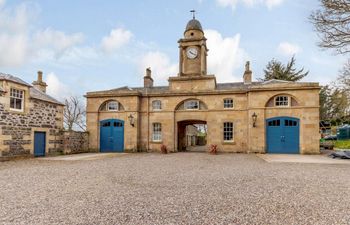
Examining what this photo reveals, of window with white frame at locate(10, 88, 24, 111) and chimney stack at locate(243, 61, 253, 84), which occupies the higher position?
chimney stack at locate(243, 61, 253, 84)

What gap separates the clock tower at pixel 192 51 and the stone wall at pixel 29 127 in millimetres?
11727

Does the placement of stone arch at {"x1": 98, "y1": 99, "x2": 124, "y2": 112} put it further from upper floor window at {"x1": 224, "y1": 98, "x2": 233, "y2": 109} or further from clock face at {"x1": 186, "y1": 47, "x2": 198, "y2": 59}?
upper floor window at {"x1": 224, "y1": 98, "x2": 233, "y2": 109}

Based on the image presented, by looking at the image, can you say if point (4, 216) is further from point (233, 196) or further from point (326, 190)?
point (326, 190)

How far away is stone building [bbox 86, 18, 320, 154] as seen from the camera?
A: 60.4 feet

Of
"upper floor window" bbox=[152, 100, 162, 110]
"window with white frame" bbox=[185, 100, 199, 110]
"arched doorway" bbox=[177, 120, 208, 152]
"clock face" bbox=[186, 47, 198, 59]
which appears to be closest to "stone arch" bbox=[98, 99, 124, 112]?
"upper floor window" bbox=[152, 100, 162, 110]

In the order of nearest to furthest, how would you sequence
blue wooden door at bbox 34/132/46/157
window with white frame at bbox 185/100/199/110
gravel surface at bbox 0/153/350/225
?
gravel surface at bbox 0/153/350/225 < blue wooden door at bbox 34/132/46/157 < window with white frame at bbox 185/100/199/110

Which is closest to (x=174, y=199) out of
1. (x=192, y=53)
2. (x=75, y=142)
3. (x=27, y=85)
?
(x=27, y=85)

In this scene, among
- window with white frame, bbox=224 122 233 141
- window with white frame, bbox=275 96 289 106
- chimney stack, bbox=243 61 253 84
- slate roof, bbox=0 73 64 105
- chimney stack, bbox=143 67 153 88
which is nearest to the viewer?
slate roof, bbox=0 73 64 105

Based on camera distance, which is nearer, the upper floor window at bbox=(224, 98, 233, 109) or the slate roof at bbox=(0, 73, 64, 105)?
the slate roof at bbox=(0, 73, 64, 105)

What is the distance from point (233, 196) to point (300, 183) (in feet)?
9.32

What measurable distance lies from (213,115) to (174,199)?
15.1 meters

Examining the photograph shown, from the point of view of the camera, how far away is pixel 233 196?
5836 millimetres

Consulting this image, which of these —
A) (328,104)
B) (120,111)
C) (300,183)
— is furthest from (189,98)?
(328,104)

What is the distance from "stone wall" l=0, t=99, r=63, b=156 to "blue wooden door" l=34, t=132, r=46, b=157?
28 centimetres
